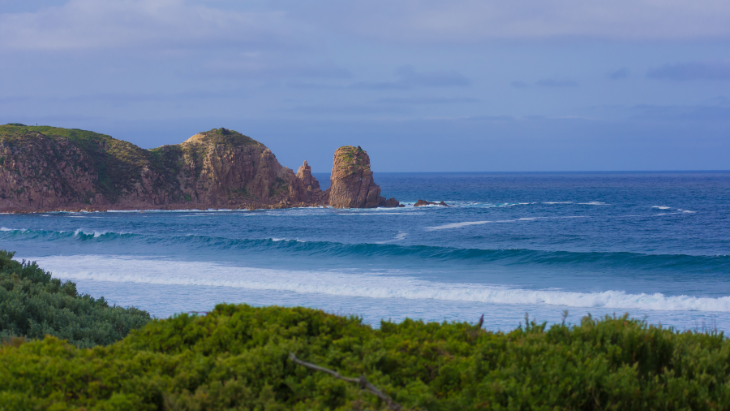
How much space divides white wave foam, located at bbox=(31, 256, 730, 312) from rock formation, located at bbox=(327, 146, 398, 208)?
A: 44713 millimetres

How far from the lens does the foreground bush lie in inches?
142

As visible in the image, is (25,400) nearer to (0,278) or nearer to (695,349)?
(695,349)

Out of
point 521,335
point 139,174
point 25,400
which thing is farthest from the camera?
point 139,174

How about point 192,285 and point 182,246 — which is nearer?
point 192,285

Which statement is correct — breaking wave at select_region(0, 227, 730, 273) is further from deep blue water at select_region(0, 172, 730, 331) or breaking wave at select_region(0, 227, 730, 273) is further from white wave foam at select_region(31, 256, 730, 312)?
white wave foam at select_region(31, 256, 730, 312)

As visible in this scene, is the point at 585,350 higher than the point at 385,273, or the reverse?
the point at 585,350

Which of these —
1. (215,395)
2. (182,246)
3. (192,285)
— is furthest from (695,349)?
(182,246)

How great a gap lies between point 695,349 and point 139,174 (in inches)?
3223

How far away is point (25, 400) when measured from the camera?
11.7ft

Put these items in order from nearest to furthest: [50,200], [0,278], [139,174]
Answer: [0,278] → [50,200] → [139,174]

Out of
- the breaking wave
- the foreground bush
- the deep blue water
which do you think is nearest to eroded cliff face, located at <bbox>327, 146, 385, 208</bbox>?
the deep blue water

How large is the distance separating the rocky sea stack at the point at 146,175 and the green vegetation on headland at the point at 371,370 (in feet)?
211

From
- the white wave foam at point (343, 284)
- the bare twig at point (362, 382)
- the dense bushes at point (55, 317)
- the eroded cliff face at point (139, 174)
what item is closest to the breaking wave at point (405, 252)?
the white wave foam at point (343, 284)

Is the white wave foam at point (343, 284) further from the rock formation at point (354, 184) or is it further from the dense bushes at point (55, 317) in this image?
the rock formation at point (354, 184)
